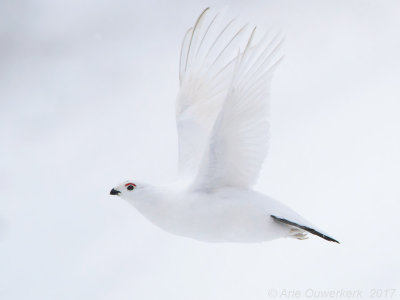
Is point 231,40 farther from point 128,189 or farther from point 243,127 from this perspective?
point 128,189

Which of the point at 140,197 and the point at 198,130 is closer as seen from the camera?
the point at 140,197

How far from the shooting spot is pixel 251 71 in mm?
2734

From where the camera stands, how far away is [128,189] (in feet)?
9.28

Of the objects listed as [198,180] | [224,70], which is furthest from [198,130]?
[198,180]

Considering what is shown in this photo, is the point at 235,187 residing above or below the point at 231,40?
below

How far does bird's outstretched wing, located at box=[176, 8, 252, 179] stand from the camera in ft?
10.6

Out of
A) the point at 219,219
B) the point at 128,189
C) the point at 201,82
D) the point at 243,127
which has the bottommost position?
the point at 219,219

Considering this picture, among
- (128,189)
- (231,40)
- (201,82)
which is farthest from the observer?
(201,82)

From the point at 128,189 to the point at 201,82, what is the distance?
84 cm

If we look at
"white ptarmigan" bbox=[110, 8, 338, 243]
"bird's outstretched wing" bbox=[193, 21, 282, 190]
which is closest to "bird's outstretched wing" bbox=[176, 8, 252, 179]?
"white ptarmigan" bbox=[110, 8, 338, 243]

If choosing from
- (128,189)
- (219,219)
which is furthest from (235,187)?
(128,189)

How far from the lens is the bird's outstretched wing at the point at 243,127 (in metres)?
2.69

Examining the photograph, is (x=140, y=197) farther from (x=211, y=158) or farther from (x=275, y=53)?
(x=275, y=53)

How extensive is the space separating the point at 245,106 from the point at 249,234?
563 mm
